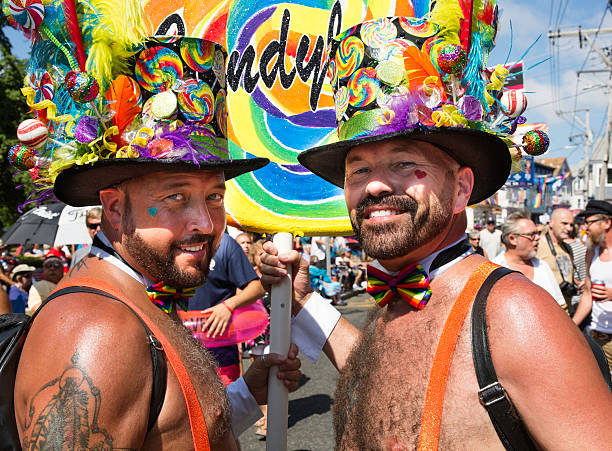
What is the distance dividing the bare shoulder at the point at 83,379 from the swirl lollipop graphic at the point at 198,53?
3.13ft

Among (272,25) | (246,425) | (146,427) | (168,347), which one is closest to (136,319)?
(168,347)

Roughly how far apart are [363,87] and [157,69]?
773 mm

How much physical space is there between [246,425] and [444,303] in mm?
1313

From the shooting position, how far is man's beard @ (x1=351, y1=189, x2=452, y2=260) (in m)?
1.80

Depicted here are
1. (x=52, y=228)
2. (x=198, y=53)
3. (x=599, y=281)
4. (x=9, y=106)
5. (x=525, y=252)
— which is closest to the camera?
(x=198, y=53)

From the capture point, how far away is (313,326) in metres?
2.61

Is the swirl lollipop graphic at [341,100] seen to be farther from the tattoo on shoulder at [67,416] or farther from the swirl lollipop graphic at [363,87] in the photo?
the tattoo on shoulder at [67,416]

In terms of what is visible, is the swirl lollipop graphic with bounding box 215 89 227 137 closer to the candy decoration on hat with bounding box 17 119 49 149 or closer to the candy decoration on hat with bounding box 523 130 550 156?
the candy decoration on hat with bounding box 17 119 49 149

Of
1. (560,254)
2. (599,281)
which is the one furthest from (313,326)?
(560,254)

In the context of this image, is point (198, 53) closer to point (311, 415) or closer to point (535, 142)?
point (535, 142)

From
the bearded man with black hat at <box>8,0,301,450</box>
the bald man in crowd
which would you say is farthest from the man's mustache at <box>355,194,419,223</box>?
the bald man in crowd

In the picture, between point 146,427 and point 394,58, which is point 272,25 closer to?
point 394,58

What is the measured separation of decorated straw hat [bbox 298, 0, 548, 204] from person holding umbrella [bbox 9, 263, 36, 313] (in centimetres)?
598

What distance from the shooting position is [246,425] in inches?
98.3
